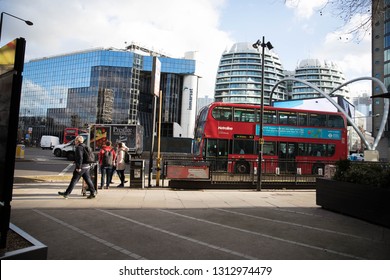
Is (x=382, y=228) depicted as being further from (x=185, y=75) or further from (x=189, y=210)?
(x=185, y=75)

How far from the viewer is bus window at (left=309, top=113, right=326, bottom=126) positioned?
55.9ft

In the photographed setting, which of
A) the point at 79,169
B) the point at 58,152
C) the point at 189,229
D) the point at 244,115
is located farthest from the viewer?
the point at 58,152

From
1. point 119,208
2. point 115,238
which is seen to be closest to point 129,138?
point 119,208

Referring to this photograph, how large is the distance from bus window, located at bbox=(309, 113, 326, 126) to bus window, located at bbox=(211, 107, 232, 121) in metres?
5.40

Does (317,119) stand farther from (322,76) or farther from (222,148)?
(322,76)

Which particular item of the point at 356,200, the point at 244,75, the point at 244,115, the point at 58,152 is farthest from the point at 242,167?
the point at 244,75

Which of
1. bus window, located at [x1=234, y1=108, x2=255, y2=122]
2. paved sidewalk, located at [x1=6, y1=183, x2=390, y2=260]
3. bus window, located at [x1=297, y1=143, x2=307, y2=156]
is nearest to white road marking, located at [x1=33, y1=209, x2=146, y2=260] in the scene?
paved sidewalk, located at [x1=6, y1=183, x2=390, y2=260]

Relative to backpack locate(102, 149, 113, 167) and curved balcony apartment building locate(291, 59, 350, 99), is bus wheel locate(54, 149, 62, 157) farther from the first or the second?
curved balcony apartment building locate(291, 59, 350, 99)

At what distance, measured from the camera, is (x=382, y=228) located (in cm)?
586

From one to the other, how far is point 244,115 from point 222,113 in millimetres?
1385

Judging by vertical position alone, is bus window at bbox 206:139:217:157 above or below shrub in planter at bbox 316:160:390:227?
above

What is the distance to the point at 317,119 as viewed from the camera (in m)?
17.1

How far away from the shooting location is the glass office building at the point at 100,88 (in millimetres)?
77206
